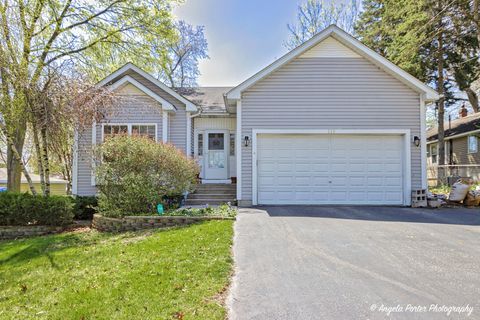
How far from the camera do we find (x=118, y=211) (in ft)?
26.2

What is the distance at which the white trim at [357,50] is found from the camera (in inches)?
391

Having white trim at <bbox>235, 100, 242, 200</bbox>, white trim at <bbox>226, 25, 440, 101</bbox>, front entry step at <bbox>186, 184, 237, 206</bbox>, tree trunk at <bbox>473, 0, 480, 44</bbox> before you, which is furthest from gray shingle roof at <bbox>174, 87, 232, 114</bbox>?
tree trunk at <bbox>473, 0, 480, 44</bbox>

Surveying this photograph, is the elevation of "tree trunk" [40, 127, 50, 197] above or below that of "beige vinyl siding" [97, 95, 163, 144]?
below

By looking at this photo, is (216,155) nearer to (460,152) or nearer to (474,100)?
(460,152)

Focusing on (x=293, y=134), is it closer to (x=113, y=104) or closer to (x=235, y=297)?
(x=113, y=104)

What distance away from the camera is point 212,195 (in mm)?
10797

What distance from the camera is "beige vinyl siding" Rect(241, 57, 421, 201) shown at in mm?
10148

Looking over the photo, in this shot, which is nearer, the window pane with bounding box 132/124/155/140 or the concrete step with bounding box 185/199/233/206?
the concrete step with bounding box 185/199/233/206

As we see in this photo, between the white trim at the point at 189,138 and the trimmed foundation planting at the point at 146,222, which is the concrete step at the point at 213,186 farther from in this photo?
the trimmed foundation planting at the point at 146,222

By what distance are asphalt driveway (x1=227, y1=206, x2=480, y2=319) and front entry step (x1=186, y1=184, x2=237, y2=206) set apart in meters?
2.93

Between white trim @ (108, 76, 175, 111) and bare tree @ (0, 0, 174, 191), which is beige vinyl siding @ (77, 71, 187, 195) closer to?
white trim @ (108, 76, 175, 111)

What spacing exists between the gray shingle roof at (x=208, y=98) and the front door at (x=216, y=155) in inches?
38.9

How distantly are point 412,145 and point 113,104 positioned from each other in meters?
10.0

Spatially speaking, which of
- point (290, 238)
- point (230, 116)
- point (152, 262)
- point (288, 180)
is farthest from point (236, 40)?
point (152, 262)
